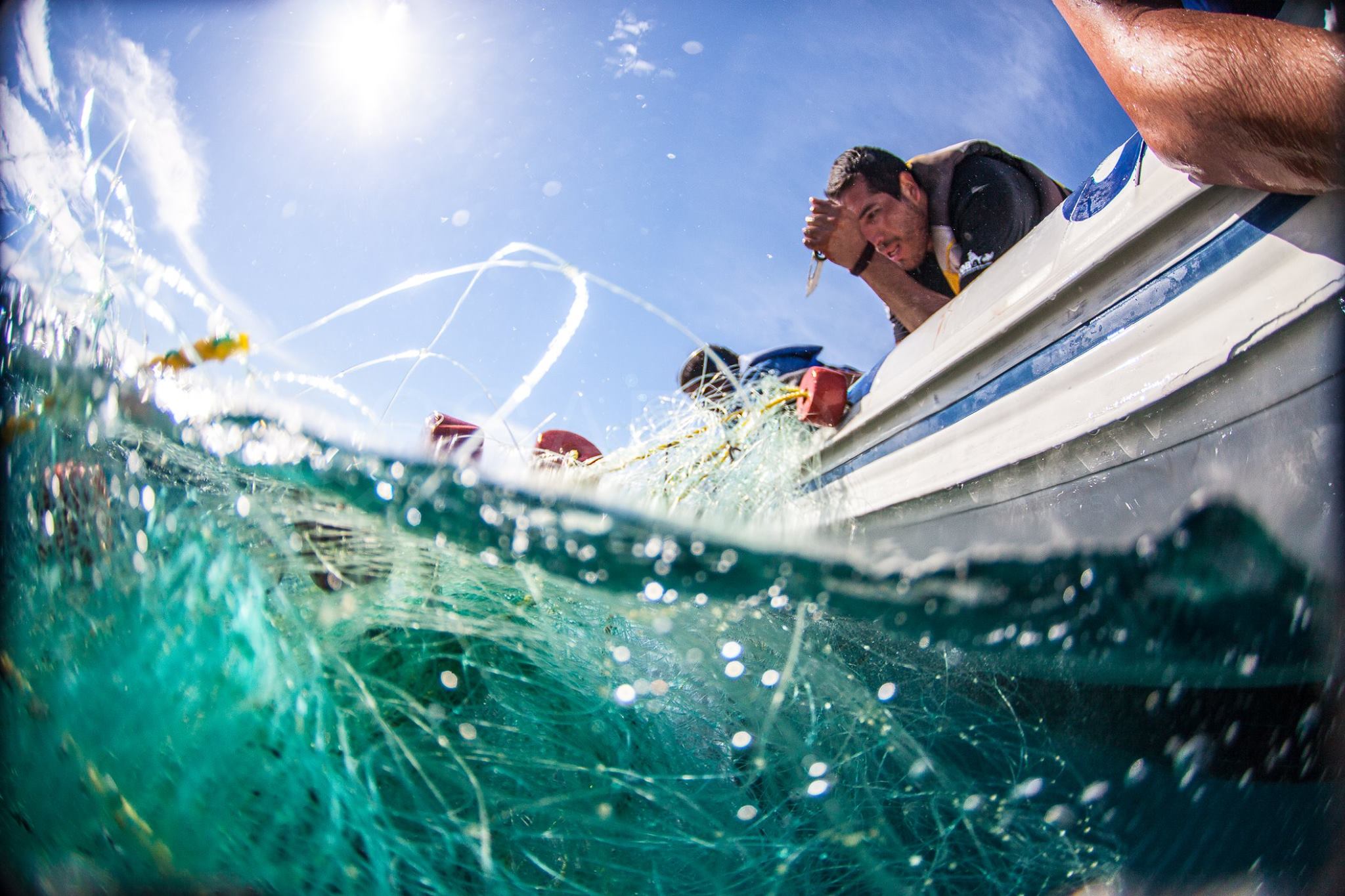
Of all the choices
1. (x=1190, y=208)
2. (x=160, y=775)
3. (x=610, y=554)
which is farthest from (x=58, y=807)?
(x=1190, y=208)

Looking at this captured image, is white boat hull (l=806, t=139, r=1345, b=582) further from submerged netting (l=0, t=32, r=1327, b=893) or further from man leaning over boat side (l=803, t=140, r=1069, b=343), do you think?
man leaning over boat side (l=803, t=140, r=1069, b=343)

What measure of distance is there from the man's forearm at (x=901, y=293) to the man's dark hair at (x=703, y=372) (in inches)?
35.6

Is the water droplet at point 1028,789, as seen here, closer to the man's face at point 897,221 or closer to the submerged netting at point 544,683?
the submerged netting at point 544,683

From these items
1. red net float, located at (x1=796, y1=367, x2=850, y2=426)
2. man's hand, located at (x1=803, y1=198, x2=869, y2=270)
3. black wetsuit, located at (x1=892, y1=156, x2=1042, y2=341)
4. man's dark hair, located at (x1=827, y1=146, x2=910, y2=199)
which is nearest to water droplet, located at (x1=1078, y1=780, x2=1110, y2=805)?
red net float, located at (x1=796, y1=367, x2=850, y2=426)

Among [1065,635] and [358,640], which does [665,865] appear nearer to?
[358,640]

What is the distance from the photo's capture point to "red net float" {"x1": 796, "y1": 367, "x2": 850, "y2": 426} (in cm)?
252

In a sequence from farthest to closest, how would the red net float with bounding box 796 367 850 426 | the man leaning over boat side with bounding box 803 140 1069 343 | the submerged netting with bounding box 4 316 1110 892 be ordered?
1. the man leaning over boat side with bounding box 803 140 1069 343
2. the red net float with bounding box 796 367 850 426
3. the submerged netting with bounding box 4 316 1110 892

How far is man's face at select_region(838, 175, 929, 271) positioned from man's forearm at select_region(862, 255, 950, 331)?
27cm

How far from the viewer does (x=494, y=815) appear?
2.99 feet

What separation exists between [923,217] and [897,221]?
16 centimetres

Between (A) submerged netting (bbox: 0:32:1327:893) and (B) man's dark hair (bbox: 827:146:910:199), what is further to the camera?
(B) man's dark hair (bbox: 827:146:910:199)

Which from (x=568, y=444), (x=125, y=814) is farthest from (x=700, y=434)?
(x=125, y=814)

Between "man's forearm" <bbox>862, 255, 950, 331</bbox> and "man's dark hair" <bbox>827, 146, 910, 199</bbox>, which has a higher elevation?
"man's dark hair" <bbox>827, 146, 910, 199</bbox>

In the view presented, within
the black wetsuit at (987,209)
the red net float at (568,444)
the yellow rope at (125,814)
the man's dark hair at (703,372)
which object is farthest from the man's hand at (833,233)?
the yellow rope at (125,814)
